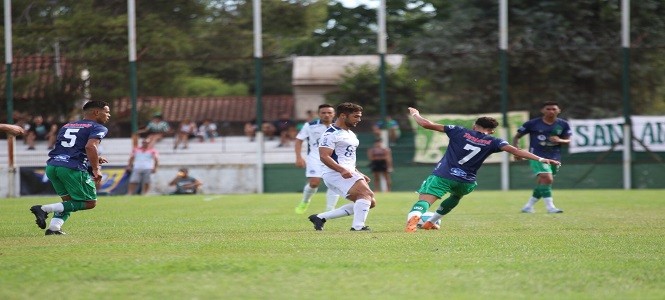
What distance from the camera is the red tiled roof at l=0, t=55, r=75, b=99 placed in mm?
34094

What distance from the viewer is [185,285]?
861 cm

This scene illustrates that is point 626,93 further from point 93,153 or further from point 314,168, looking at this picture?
point 93,153

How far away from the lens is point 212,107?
33.8 m

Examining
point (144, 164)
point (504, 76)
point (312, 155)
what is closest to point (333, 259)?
point (312, 155)

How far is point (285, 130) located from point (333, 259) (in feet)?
78.0

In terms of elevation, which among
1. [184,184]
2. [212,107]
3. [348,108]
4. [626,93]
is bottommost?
[184,184]

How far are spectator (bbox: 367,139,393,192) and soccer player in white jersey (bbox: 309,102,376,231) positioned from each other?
18638 millimetres

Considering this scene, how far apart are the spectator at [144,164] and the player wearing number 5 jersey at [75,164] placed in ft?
58.6

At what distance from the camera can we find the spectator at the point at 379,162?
33.1m

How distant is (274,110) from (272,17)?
294cm

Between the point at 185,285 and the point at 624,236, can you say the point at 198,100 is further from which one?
the point at 185,285

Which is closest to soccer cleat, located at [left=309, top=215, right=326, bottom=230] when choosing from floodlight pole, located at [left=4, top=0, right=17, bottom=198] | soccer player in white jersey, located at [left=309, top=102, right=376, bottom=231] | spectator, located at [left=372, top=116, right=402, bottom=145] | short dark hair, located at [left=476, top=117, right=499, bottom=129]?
soccer player in white jersey, located at [left=309, top=102, right=376, bottom=231]

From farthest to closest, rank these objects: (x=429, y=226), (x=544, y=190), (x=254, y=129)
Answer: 1. (x=254, y=129)
2. (x=544, y=190)
3. (x=429, y=226)

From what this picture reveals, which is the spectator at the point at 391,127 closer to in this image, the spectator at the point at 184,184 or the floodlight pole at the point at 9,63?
the spectator at the point at 184,184
